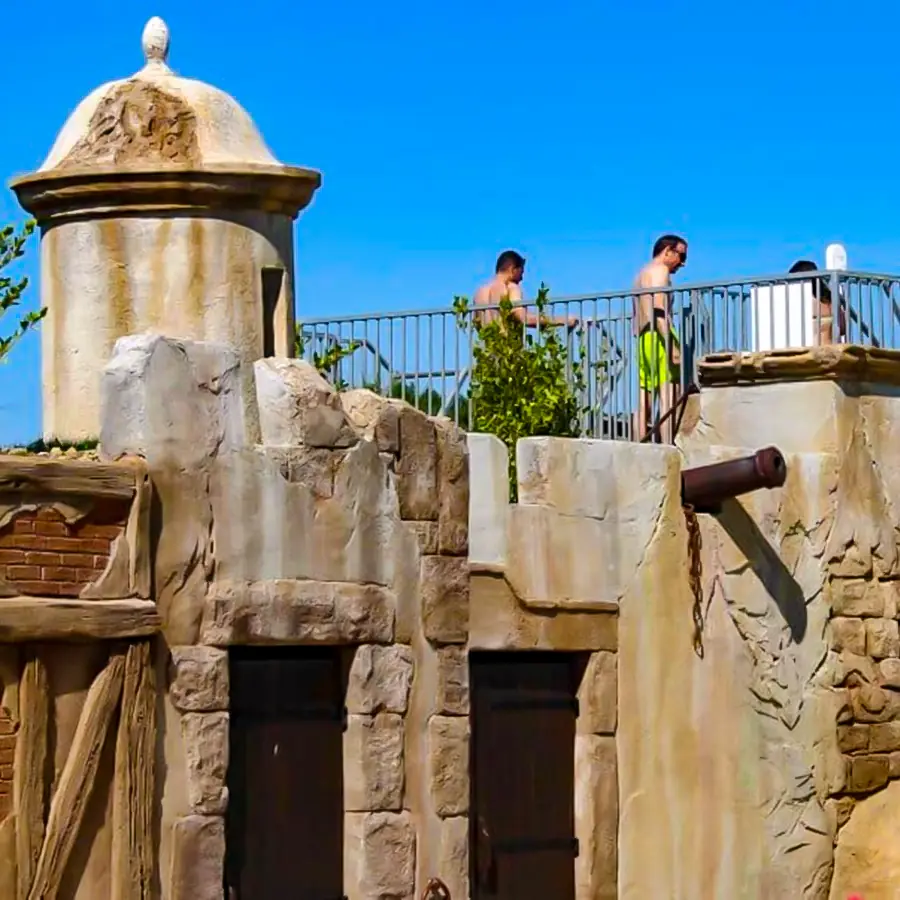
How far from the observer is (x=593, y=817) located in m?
12.3

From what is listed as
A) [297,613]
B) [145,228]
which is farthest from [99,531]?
[145,228]

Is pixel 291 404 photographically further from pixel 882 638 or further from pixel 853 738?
pixel 882 638

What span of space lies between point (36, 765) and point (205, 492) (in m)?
1.46

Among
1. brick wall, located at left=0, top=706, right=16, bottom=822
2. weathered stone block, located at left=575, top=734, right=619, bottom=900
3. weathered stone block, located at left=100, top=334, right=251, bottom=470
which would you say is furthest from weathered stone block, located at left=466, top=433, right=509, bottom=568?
brick wall, located at left=0, top=706, right=16, bottom=822

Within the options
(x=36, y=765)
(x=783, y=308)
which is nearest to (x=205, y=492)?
(x=36, y=765)

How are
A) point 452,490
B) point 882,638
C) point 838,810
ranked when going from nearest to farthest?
point 452,490
point 838,810
point 882,638

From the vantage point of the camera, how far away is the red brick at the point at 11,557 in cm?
937

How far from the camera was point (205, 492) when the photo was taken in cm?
1024

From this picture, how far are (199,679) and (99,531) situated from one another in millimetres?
815

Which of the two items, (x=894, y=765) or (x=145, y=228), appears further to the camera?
(x=894, y=765)

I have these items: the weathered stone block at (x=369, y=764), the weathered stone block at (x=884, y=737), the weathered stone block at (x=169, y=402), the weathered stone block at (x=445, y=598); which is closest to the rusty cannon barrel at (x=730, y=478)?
the weathered stone block at (x=884, y=737)

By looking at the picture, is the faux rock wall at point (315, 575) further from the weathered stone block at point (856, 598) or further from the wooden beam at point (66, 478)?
the weathered stone block at point (856, 598)

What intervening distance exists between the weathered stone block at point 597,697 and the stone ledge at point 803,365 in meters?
2.06

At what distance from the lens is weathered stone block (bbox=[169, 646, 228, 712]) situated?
32.9 feet
